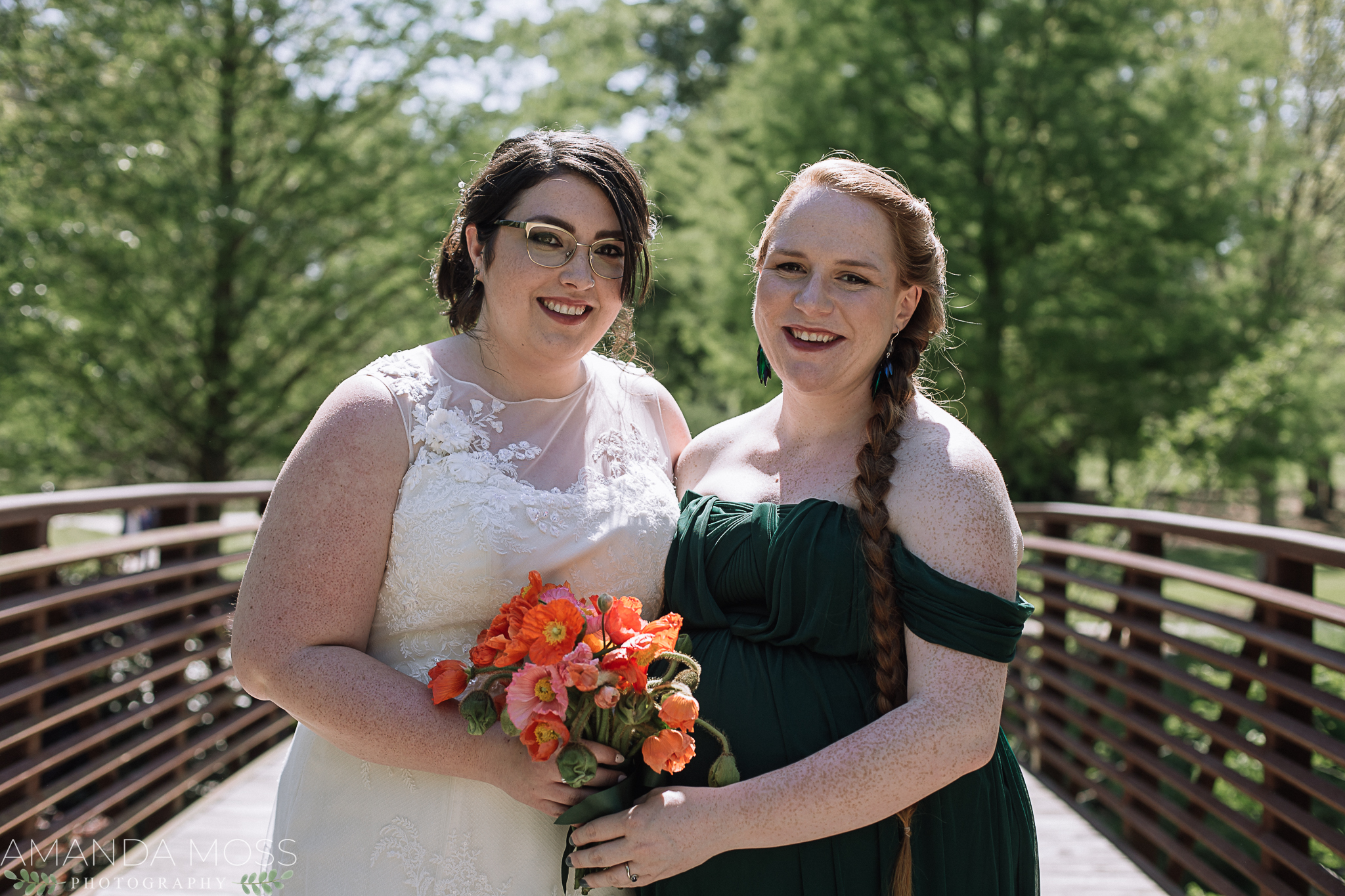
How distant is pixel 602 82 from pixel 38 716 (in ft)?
25.1

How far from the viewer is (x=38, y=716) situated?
321 cm

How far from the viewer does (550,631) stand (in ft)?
5.36

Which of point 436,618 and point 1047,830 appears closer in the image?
point 436,618

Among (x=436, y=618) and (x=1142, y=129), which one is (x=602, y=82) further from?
(x=436, y=618)

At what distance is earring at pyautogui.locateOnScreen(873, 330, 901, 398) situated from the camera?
2.21 m

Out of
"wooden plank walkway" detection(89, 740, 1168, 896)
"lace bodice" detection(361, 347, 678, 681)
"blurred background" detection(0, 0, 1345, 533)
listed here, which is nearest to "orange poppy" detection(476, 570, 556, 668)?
"lace bodice" detection(361, 347, 678, 681)

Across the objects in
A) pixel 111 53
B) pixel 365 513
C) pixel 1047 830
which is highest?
pixel 111 53

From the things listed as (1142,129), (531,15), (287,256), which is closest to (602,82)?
(531,15)

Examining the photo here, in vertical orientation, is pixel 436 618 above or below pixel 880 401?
below

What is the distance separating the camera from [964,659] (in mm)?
1843

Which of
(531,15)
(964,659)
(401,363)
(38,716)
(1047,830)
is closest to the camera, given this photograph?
(964,659)

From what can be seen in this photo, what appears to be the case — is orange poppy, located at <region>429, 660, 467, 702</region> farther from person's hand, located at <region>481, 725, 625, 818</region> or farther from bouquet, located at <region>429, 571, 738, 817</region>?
person's hand, located at <region>481, 725, 625, 818</region>

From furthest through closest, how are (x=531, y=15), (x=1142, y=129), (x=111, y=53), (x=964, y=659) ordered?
(x=1142, y=129) < (x=531, y=15) < (x=111, y=53) < (x=964, y=659)

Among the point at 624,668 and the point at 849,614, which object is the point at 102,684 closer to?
the point at 624,668
